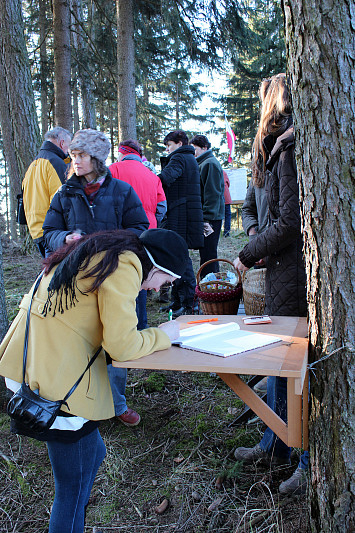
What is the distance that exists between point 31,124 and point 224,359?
253 inches

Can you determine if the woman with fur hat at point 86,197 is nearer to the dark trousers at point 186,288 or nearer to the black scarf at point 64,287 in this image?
the black scarf at point 64,287

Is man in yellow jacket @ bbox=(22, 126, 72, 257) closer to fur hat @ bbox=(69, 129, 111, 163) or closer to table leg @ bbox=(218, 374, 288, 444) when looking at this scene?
fur hat @ bbox=(69, 129, 111, 163)

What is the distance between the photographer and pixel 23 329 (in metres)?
1.62

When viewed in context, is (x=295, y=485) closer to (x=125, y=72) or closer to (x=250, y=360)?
(x=250, y=360)

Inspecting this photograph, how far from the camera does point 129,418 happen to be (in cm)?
288

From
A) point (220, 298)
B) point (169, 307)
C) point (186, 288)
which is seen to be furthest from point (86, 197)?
point (169, 307)

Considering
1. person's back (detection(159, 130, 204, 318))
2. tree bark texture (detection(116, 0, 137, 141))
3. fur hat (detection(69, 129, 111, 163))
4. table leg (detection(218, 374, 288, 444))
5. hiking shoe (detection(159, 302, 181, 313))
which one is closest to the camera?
table leg (detection(218, 374, 288, 444))

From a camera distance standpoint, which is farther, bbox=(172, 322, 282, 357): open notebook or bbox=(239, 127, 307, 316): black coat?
bbox=(239, 127, 307, 316): black coat

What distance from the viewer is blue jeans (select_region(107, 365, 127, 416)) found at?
2.81 m

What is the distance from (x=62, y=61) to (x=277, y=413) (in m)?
7.72

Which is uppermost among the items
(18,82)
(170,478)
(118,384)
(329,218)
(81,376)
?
(18,82)

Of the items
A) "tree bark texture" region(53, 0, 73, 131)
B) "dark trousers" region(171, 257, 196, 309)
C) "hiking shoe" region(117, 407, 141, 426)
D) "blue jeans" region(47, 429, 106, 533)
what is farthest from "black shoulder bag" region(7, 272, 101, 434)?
"tree bark texture" region(53, 0, 73, 131)

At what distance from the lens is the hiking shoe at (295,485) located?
208cm

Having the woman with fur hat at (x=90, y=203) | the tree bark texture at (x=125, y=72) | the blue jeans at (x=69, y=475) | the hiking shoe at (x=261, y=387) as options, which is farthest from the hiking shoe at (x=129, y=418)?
the tree bark texture at (x=125, y=72)
